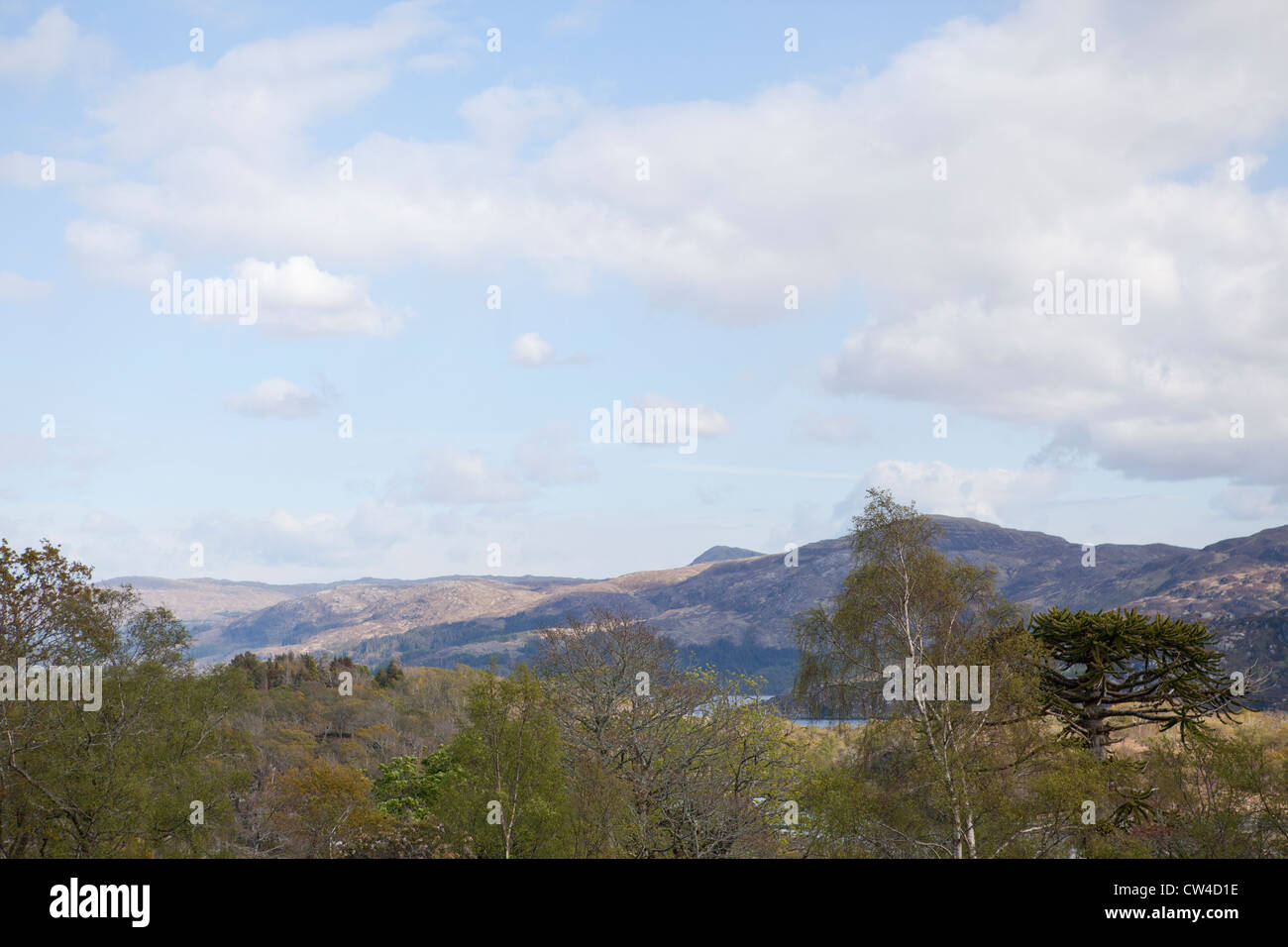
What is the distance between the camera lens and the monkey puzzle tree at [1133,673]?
37.1 m

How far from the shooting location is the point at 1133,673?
38.4m

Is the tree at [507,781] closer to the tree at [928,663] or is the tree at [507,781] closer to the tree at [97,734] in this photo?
the tree at [928,663]

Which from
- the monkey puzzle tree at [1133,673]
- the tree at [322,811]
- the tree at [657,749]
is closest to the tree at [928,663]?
the monkey puzzle tree at [1133,673]

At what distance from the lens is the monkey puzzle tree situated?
37125 mm

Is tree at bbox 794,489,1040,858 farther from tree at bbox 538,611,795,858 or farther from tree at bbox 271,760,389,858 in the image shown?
tree at bbox 271,760,389,858

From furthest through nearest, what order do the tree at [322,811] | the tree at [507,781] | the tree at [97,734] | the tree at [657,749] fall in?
1. the tree at [322,811]
2. the tree at [657,749]
3. the tree at [507,781]
4. the tree at [97,734]

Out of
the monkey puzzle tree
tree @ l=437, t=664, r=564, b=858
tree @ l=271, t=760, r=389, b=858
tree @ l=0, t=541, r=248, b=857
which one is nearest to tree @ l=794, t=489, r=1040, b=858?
the monkey puzzle tree

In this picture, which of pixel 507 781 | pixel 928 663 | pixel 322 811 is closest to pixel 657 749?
pixel 507 781

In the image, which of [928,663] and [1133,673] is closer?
[928,663]

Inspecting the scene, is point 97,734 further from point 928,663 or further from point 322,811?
point 928,663

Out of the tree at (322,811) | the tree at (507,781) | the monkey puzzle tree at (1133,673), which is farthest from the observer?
the tree at (322,811)
